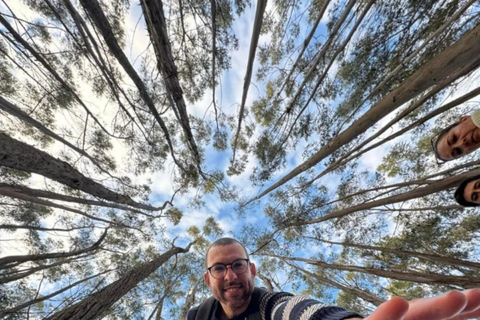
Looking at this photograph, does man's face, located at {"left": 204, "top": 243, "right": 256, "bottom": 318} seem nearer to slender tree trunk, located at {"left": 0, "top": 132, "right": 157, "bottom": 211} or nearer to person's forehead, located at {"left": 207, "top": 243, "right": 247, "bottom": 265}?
person's forehead, located at {"left": 207, "top": 243, "right": 247, "bottom": 265}

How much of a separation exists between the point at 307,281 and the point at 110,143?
315 inches

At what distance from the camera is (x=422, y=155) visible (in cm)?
515

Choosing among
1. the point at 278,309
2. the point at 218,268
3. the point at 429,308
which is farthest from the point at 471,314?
the point at 218,268

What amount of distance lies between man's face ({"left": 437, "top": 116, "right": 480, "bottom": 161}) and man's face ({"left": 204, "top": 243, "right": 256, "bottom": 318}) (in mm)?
1783

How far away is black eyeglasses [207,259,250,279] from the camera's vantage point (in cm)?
156

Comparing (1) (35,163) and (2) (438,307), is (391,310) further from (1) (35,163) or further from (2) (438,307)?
(1) (35,163)

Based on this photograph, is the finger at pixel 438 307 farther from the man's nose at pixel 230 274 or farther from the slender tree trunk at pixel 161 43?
the slender tree trunk at pixel 161 43

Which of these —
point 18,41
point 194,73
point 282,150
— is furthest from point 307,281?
point 18,41

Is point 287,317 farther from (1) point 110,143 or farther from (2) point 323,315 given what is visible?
(1) point 110,143

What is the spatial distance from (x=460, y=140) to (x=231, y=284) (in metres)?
1.95

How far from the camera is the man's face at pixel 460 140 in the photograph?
163 centimetres

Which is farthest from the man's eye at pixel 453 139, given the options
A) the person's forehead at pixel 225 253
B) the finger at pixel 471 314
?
the person's forehead at pixel 225 253

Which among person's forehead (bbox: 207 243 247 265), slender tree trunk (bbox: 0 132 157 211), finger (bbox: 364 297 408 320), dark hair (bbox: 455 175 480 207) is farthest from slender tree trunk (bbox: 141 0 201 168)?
dark hair (bbox: 455 175 480 207)

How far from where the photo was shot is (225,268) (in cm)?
158
